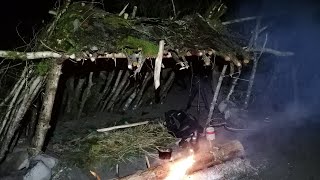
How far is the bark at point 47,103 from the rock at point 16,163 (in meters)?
0.23

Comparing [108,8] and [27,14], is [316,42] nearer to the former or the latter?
[108,8]

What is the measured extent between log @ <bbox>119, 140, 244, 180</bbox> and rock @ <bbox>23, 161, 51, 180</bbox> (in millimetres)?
1654

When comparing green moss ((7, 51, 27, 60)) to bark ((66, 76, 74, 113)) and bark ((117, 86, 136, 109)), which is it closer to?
bark ((66, 76, 74, 113))

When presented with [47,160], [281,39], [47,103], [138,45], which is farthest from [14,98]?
[281,39]

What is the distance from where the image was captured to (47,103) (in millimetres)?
6668

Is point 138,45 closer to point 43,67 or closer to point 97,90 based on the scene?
point 43,67

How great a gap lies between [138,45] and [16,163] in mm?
3727

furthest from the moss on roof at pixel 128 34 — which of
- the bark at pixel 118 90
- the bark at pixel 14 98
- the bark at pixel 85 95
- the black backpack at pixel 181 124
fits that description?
the bark at pixel 85 95

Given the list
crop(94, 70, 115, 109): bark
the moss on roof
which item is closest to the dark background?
the moss on roof

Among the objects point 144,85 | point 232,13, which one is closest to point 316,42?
point 232,13

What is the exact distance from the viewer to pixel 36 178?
265 inches

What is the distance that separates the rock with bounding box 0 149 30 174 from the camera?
22.9 feet

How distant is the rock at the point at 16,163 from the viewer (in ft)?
22.9

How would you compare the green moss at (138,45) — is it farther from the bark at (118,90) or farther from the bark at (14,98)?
the bark at (118,90)
